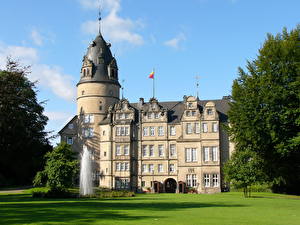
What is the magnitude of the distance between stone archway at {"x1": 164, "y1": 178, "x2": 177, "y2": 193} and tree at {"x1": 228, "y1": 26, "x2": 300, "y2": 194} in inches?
768

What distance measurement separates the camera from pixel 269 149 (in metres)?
36.5

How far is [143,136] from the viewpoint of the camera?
183 ft

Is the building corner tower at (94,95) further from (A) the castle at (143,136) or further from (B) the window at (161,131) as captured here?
(B) the window at (161,131)

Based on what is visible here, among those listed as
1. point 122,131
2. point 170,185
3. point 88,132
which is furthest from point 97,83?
point 170,185

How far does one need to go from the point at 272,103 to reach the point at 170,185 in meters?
26.2

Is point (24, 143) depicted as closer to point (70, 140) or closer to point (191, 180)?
point (70, 140)

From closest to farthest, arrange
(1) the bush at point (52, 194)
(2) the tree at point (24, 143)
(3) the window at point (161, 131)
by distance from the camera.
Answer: (1) the bush at point (52, 194), (2) the tree at point (24, 143), (3) the window at point (161, 131)

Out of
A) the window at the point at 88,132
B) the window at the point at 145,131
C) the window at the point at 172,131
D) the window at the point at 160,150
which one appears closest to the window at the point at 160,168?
the window at the point at 160,150

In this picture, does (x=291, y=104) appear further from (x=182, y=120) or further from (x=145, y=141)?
(x=145, y=141)

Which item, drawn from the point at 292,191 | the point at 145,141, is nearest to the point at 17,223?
the point at 292,191

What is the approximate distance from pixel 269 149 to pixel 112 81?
28872 mm

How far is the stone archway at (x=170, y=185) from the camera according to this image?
2178 inches

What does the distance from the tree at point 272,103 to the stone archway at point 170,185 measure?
64.0ft

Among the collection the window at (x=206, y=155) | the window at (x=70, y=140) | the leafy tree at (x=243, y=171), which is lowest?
the leafy tree at (x=243, y=171)
